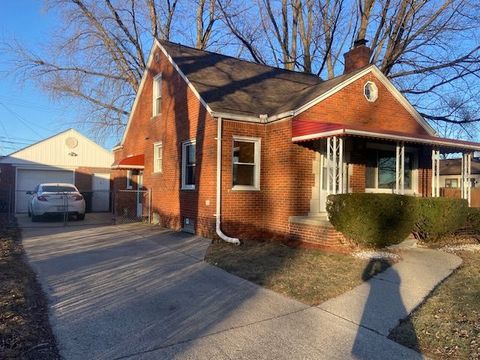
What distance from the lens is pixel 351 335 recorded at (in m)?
4.88

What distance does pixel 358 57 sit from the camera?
15.1 metres

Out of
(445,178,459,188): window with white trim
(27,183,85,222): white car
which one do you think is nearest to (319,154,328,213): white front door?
(27,183,85,222): white car

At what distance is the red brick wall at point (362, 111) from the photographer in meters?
12.4

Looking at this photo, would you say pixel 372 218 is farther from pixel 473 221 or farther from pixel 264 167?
pixel 473 221

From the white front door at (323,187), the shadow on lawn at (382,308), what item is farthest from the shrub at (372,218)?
the white front door at (323,187)

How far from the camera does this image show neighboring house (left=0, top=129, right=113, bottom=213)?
24.2m

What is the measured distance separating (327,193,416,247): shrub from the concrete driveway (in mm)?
3023

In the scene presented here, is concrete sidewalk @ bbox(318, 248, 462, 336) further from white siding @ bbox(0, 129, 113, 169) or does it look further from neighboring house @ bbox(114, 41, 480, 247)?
white siding @ bbox(0, 129, 113, 169)

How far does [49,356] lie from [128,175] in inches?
650

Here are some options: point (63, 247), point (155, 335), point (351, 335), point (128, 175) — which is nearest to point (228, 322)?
point (155, 335)

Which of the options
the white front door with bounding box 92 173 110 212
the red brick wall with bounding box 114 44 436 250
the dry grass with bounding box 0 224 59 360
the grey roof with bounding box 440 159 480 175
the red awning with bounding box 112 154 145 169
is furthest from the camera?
the grey roof with bounding box 440 159 480 175

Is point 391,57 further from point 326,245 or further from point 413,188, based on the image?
point 326,245

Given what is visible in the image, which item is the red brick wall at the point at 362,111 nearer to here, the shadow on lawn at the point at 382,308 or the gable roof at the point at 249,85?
the gable roof at the point at 249,85

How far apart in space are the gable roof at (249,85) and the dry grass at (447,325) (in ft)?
20.9
